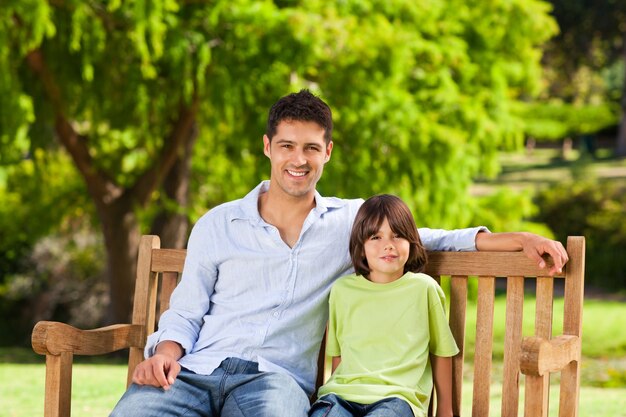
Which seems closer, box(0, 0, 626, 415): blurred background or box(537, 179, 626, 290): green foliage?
box(0, 0, 626, 415): blurred background

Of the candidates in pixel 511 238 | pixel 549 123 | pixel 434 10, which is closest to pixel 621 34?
pixel 549 123

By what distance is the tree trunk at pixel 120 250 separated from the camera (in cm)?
1145

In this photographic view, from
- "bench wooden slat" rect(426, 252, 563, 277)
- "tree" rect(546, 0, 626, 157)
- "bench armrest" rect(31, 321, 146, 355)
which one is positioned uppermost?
"tree" rect(546, 0, 626, 157)

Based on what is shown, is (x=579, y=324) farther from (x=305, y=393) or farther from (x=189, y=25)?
(x=189, y=25)

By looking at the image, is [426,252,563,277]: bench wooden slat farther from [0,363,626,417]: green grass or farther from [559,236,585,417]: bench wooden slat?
[0,363,626,417]: green grass

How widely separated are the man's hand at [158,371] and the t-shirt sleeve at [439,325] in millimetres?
856

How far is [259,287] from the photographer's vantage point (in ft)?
11.6

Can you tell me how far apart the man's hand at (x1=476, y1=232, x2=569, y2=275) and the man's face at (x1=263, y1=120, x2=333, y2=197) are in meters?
0.63

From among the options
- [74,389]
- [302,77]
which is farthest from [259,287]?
[302,77]

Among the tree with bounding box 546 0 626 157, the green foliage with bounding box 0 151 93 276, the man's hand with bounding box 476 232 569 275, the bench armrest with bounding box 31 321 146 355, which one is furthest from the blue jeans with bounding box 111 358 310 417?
the tree with bounding box 546 0 626 157

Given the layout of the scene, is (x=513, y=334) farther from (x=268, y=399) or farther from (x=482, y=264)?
(x=268, y=399)

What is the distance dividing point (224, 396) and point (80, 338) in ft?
1.79

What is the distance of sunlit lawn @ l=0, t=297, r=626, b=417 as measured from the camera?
21.7ft

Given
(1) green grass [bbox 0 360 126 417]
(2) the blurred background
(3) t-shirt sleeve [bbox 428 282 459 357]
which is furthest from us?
(2) the blurred background
